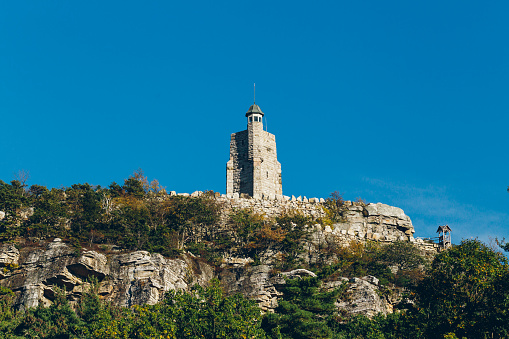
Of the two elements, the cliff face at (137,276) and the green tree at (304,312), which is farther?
the cliff face at (137,276)

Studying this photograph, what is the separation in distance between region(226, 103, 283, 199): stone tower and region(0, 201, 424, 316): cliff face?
453 inches

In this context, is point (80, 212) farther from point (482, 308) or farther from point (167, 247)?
point (482, 308)

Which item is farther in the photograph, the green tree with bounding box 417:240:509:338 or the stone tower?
the stone tower

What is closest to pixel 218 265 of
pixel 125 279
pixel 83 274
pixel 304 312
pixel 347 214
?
pixel 125 279

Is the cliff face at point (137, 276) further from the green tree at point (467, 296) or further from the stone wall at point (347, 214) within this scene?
the green tree at point (467, 296)

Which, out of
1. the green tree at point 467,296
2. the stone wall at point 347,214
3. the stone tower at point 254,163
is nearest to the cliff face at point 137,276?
the stone wall at point 347,214

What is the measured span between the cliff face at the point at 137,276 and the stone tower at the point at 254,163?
453 inches

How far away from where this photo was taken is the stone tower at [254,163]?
72125 mm

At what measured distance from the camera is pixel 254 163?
238 ft

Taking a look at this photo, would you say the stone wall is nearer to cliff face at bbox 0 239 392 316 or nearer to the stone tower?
the stone tower

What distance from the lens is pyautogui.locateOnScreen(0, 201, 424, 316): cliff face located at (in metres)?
51.4

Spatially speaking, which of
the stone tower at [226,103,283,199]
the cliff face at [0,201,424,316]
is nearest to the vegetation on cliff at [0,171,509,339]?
the cliff face at [0,201,424,316]

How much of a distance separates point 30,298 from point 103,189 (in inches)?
667

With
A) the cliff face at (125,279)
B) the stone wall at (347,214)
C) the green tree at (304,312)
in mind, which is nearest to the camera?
the green tree at (304,312)
